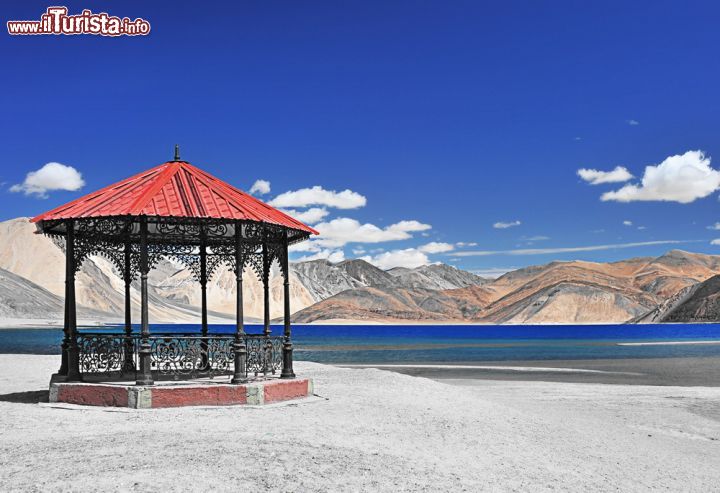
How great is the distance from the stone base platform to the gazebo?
14.5 inches

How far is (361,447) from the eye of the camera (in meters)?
10.4

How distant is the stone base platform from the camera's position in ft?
43.7

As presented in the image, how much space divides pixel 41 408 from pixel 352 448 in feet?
21.4

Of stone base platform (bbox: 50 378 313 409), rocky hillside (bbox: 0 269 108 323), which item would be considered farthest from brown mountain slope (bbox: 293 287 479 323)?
stone base platform (bbox: 50 378 313 409)

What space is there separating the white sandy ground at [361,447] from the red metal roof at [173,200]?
11.4ft

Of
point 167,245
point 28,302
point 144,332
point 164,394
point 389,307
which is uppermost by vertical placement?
point 28,302

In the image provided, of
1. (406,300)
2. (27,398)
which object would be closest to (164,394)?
(27,398)

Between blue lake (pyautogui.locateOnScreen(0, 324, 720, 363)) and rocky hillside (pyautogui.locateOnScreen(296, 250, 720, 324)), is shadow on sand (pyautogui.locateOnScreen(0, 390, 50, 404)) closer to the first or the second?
blue lake (pyautogui.locateOnScreen(0, 324, 720, 363))

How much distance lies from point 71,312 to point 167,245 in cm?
296

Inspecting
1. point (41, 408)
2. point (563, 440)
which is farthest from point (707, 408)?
point (41, 408)

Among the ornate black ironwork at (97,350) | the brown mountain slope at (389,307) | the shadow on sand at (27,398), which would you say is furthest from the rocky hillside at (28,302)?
the ornate black ironwork at (97,350)

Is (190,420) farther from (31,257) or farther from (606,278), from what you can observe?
(606,278)

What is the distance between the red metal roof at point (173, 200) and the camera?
45.5 feet

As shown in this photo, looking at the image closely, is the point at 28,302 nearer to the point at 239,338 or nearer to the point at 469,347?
the point at 469,347
